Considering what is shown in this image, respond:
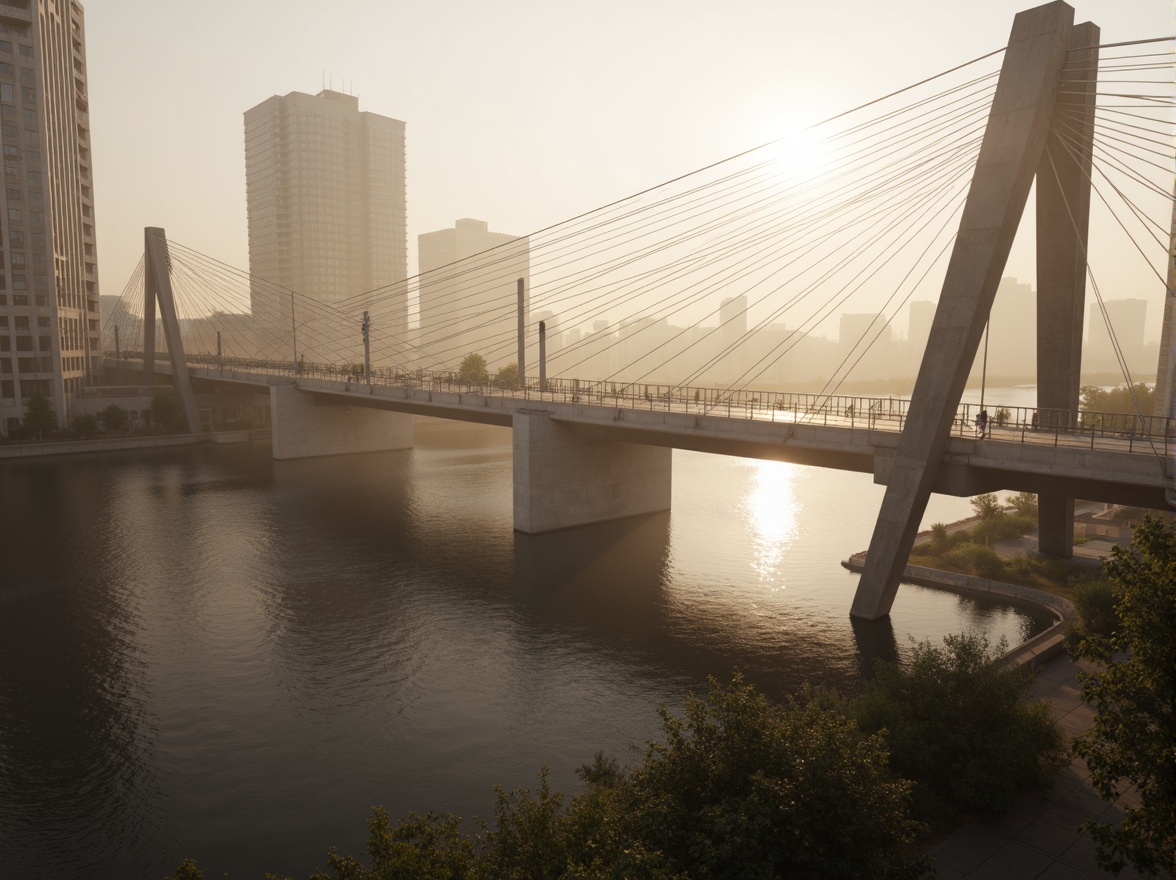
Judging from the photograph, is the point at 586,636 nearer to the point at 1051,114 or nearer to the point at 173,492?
the point at 1051,114

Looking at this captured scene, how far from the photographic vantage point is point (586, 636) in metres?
29.1

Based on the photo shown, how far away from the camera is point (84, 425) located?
78125 mm

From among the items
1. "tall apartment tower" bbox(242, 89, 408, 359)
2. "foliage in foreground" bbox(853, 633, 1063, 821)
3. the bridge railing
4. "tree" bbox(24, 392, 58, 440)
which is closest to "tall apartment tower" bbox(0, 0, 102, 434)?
"tree" bbox(24, 392, 58, 440)

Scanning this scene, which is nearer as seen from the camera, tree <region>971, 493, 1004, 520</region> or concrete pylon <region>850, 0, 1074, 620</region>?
concrete pylon <region>850, 0, 1074, 620</region>

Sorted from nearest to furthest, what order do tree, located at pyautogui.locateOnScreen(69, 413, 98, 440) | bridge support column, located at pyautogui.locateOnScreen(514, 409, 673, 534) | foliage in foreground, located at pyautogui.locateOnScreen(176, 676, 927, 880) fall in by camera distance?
foliage in foreground, located at pyautogui.locateOnScreen(176, 676, 927, 880) → bridge support column, located at pyautogui.locateOnScreen(514, 409, 673, 534) → tree, located at pyautogui.locateOnScreen(69, 413, 98, 440)

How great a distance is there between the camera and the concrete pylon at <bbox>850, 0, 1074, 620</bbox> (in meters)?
25.8

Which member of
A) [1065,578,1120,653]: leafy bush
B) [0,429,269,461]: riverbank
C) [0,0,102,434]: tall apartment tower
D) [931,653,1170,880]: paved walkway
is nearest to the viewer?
[931,653,1170,880]: paved walkway

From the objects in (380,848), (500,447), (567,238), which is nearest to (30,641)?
(380,848)

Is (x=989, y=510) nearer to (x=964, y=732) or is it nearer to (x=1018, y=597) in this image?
(x=1018, y=597)

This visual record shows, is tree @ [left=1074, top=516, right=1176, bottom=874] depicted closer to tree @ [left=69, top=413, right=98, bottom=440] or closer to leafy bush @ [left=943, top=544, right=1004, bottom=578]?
leafy bush @ [left=943, top=544, right=1004, bottom=578]

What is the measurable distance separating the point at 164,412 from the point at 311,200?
387ft

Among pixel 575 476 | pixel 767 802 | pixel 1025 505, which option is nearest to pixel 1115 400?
pixel 1025 505

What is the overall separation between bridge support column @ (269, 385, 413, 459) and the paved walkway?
6633 centimetres

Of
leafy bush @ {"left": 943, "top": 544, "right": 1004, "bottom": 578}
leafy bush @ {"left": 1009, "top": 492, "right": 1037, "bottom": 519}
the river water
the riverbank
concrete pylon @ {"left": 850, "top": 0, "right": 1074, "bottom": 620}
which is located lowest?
the river water
